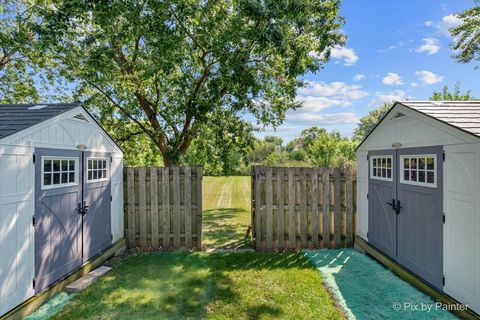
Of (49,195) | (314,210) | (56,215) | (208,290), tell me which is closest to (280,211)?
(314,210)

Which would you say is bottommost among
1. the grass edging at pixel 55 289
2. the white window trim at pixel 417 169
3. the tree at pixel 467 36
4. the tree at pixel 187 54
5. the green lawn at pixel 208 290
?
the green lawn at pixel 208 290

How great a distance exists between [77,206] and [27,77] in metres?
10.1

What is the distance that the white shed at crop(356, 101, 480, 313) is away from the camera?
305cm

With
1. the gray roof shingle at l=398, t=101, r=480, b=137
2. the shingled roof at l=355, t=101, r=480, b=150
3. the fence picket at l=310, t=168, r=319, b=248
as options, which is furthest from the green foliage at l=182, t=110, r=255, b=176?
the gray roof shingle at l=398, t=101, r=480, b=137

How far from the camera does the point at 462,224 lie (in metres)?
3.15

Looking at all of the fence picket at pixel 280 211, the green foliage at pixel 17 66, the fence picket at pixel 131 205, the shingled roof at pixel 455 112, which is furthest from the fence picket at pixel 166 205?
the green foliage at pixel 17 66

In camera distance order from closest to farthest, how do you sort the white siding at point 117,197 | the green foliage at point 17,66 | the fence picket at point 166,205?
the white siding at point 117,197 → the fence picket at point 166,205 → the green foliage at point 17,66

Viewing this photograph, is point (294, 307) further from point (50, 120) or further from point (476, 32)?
point (476, 32)

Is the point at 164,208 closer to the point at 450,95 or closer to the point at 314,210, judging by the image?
the point at 314,210

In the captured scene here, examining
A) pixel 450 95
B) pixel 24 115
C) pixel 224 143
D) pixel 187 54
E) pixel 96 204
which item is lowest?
pixel 96 204

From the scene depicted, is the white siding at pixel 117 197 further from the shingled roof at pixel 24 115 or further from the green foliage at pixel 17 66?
the green foliage at pixel 17 66

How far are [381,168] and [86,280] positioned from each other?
592 cm

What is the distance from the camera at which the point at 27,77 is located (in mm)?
10883

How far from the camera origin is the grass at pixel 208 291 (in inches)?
134
